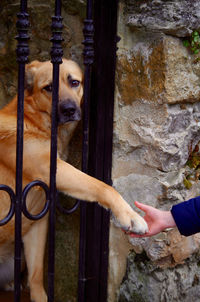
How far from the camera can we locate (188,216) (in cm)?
180

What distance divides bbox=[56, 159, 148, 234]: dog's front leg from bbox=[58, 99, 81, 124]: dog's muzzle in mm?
245

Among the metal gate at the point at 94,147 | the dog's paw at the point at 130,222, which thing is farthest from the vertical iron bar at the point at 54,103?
the dog's paw at the point at 130,222

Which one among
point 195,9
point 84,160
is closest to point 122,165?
point 84,160

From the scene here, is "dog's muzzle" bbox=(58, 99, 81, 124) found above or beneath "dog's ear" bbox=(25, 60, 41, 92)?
beneath

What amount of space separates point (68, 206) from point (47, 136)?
50 centimetres

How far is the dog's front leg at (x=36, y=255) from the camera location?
241 centimetres

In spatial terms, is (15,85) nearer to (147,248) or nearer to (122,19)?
(122,19)

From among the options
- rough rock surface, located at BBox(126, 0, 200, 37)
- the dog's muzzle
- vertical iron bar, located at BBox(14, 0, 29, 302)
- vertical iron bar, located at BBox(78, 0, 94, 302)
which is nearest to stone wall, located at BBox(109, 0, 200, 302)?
rough rock surface, located at BBox(126, 0, 200, 37)

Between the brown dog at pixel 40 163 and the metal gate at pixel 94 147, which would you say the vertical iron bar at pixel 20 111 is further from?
the brown dog at pixel 40 163

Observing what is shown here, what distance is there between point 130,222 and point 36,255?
84cm

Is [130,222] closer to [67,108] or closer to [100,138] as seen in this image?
[100,138]

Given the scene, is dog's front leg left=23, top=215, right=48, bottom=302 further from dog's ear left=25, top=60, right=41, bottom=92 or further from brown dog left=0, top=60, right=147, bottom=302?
dog's ear left=25, top=60, right=41, bottom=92

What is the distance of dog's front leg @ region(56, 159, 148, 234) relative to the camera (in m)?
1.87

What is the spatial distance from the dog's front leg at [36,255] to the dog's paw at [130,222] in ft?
2.49
